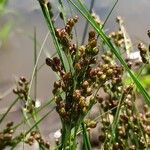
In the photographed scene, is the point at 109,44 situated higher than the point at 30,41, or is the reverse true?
the point at 30,41

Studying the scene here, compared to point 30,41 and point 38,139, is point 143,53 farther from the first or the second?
point 30,41

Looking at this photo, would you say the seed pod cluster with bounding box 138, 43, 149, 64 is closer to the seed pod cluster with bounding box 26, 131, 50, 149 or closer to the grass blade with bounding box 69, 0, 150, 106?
the grass blade with bounding box 69, 0, 150, 106

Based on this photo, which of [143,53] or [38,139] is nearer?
[143,53]

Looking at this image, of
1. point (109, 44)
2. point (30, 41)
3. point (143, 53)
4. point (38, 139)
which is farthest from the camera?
point (30, 41)

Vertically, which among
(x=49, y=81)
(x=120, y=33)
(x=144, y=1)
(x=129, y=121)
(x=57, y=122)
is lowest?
(x=129, y=121)

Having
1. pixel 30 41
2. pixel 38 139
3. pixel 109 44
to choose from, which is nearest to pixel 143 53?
pixel 109 44

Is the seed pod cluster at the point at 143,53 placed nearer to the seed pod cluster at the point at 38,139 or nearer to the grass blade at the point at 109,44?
the grass blade at the point at 109,44

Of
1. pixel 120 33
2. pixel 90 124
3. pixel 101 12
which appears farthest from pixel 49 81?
pixel 90 124

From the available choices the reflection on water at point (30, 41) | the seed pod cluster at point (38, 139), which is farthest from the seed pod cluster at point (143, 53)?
the reflection on water at point (30, 41)

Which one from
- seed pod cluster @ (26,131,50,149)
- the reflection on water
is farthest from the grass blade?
the reflection on water

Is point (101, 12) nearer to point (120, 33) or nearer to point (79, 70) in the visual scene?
point (120, 33)

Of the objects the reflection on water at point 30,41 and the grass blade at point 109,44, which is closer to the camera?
the grass blade at point 109,44
